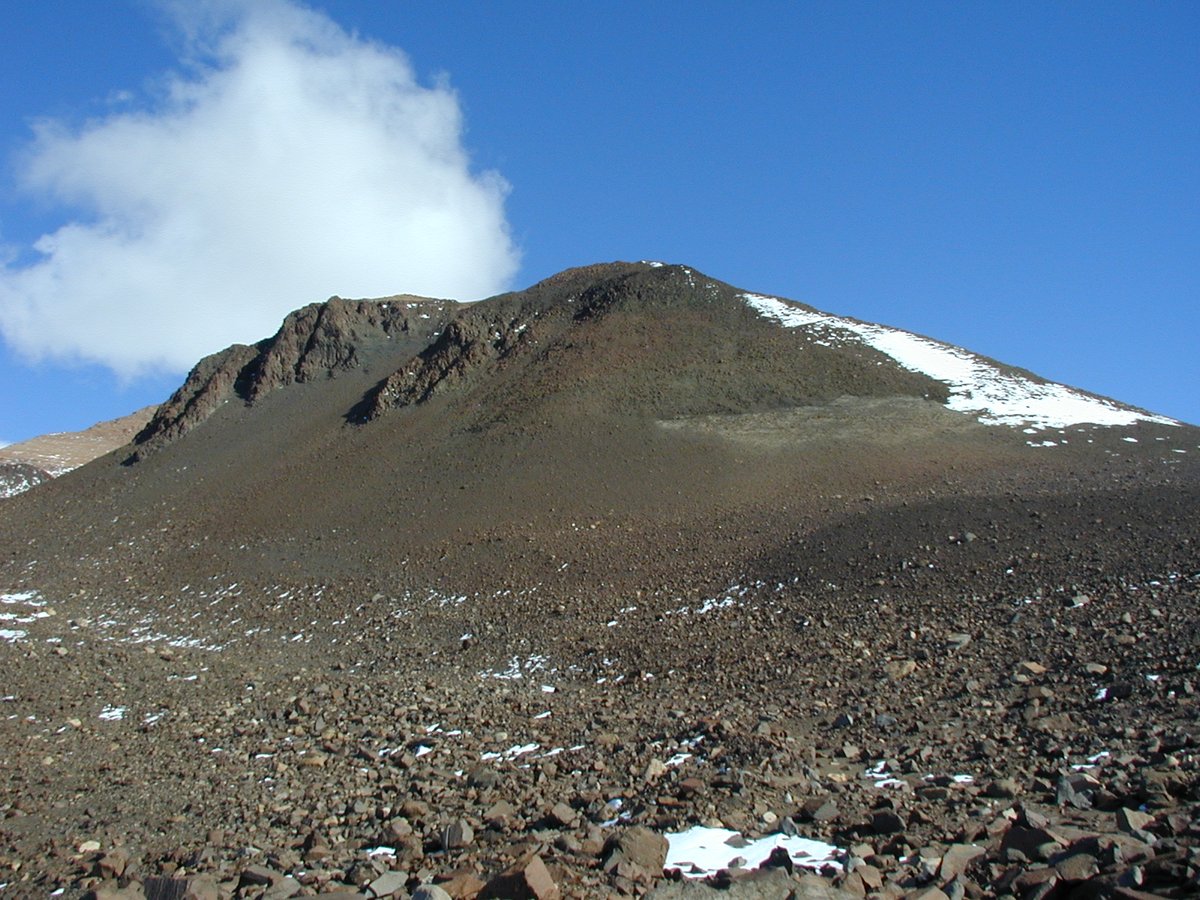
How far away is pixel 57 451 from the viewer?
7588 cm

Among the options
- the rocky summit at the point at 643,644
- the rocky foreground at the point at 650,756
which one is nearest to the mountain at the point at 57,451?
the rocky summit at the point at 643,644

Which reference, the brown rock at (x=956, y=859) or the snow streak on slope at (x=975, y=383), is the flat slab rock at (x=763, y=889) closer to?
the brown rock at (x=956, y=859)

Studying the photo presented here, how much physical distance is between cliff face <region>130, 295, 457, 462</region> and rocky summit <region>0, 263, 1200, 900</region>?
344 inches

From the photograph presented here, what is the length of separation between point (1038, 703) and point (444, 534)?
59.6ft

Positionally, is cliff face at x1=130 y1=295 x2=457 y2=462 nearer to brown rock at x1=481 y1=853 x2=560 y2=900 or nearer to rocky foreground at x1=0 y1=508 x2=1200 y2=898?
rocky foreground at x1=0 y1=508 x2=1200 y2=898

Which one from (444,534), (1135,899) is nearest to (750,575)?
(444,534)

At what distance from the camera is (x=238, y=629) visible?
2080 centimetres

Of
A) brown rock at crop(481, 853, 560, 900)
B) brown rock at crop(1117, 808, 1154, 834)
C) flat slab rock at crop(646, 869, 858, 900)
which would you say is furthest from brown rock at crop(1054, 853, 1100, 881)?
brown rock at crop(481, 853, 560, 900)

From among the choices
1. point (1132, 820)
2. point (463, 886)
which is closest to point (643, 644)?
point (463, 886)

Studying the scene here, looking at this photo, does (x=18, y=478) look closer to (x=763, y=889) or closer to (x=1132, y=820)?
(x=763, y=889)

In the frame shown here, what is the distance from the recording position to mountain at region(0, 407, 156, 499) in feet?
191

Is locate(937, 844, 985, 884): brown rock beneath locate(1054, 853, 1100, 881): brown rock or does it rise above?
beneath

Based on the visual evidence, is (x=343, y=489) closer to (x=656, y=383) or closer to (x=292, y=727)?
(x=656, y=383)

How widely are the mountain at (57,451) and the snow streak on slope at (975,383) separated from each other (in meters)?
47.7
